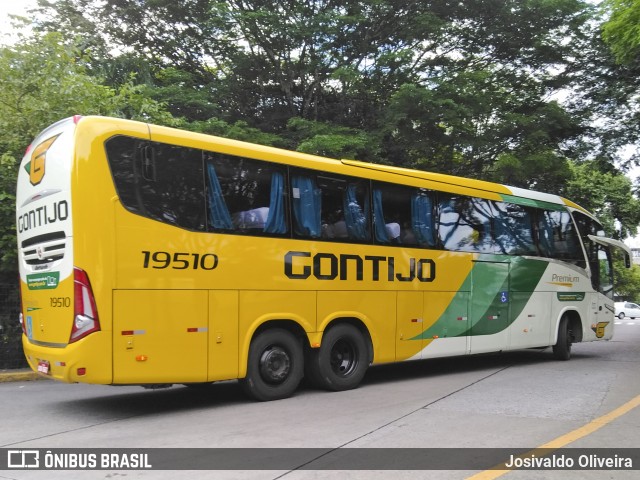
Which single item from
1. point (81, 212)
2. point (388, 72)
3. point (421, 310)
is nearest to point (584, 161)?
point (388, 72)

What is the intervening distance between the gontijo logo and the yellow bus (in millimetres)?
35

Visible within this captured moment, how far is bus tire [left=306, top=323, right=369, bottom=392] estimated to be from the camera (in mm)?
8594

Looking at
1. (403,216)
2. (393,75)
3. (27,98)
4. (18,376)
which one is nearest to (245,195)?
(403,216)

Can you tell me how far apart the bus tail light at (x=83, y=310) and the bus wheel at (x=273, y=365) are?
214 centimetres

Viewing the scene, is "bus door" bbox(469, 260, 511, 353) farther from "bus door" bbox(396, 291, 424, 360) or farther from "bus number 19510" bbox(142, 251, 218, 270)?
"bus number 19510" bbox(142, 251, 218, 270)

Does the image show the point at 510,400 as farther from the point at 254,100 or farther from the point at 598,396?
the point at 254,100

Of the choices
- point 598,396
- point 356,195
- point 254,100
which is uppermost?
point 254,100

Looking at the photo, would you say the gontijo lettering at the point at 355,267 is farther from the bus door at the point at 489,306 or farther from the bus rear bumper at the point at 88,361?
the bus rear bumper at the point at 88,361

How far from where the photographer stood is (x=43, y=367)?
6.88 m

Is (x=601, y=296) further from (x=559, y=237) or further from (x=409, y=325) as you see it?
(x=409, y=325)

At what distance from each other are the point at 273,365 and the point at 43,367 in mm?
2855

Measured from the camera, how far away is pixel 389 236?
9.56 m

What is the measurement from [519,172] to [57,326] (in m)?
14.6

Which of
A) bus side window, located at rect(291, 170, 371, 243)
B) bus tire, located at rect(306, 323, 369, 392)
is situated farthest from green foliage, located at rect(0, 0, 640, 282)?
bus tire, located at rect(306, 323, 369, 392)
